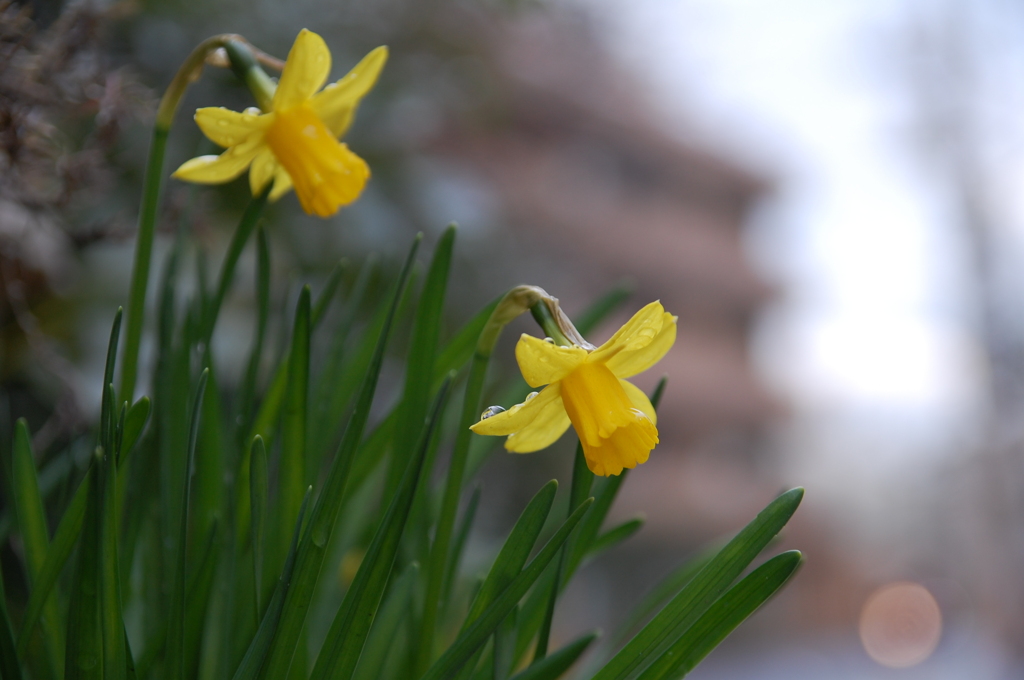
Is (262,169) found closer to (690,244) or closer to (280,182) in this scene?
(280,182)

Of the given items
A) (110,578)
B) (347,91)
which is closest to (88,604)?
(110,578)

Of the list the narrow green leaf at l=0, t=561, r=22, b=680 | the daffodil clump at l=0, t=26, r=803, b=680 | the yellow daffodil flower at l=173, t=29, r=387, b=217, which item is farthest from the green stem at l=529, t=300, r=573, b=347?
the narrow green leaf at l=0, t=561, r=22, b=680

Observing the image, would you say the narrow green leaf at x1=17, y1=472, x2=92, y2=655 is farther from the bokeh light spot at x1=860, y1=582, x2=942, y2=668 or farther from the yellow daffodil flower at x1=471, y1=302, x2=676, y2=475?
the bokeh light spot at x1=860, y1=582, x2=942, y2=668

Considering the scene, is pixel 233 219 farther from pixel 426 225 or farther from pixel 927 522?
pixel 927 522

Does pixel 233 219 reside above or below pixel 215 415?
below

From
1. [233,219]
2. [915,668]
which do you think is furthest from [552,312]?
[915,668]

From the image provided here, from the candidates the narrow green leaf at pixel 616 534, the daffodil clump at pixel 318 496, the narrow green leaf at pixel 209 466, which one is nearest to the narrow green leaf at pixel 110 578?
the daffodil clump at pixel 318 496

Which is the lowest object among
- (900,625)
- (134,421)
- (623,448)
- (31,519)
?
(900,625)

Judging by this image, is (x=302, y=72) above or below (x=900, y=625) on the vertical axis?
above
